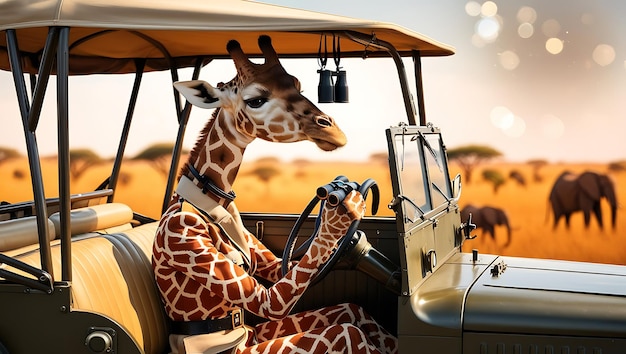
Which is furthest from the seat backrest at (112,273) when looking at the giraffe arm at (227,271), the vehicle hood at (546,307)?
the vehicle hood at (546,307)

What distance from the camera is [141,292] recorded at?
3.43 m

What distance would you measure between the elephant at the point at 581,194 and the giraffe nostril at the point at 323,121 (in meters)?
7.99

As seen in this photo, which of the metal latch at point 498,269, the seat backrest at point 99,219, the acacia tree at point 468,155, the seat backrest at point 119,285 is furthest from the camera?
the acacia tree at point 468,155

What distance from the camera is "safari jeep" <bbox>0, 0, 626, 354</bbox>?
9.49 feet

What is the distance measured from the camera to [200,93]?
331 centimetres

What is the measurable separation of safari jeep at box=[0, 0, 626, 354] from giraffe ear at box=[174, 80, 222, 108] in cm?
24

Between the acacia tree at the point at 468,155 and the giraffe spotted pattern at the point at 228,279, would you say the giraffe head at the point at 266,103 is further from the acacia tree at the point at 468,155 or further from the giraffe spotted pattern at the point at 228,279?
the acacia tree at the point at 468,155

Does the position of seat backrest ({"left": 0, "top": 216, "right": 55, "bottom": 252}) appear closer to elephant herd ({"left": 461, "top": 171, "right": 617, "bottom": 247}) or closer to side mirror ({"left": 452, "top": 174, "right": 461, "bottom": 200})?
side mirror ({"left": 452, "top": 174, "right": 461, "bottom": 200})

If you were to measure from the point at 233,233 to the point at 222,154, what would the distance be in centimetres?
33

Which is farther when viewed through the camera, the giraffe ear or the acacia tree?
the acacia tree

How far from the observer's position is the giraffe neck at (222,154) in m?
3.40

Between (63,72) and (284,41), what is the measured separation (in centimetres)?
110

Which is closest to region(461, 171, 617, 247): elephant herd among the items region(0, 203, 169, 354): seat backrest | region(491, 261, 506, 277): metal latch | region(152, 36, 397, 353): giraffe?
region(491, 261, 506, 277): metal latch

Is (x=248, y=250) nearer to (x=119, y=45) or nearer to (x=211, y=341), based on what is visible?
(x=211, y=341)
